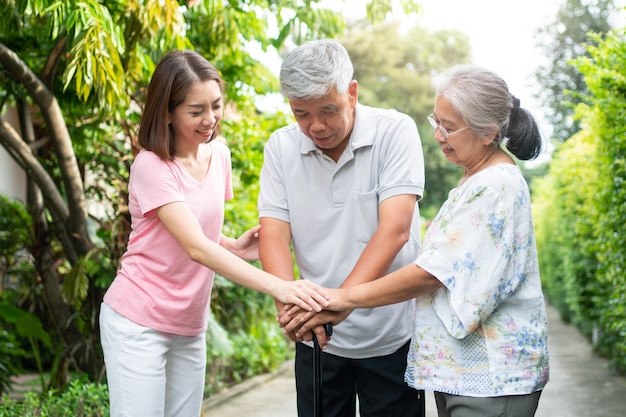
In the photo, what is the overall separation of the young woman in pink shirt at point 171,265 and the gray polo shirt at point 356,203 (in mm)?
185

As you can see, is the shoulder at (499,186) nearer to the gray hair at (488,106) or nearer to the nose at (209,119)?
the gray hair at (488,106)

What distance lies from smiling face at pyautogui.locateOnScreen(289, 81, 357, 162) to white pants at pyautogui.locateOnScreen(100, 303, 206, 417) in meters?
0.83

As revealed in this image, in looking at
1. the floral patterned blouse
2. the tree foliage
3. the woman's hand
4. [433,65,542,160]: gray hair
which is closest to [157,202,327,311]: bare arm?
the woman's hand

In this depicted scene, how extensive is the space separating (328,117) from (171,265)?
72cm

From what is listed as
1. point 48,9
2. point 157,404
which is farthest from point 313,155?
point 48,9

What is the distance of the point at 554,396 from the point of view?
716 cm

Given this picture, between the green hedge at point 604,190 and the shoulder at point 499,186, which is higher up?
the shoulder at point 499,186

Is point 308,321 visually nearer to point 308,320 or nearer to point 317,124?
point 308,320

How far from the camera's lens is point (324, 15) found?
18.3 feet

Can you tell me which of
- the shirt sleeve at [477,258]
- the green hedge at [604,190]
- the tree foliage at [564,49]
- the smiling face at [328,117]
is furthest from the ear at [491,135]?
the tree foliage at [564,49]

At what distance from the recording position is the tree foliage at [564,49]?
1019 inches

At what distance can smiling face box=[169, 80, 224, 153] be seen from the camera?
9.17 feet

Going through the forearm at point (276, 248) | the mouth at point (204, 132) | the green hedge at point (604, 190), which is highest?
the mouth at point (204, 132)

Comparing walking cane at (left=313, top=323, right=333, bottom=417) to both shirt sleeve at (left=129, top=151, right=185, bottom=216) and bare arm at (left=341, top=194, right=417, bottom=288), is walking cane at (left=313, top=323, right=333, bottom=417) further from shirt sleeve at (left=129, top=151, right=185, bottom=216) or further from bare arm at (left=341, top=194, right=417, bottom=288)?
shirt sleeve at (left=129, top=151, right=185, bottom=216)
